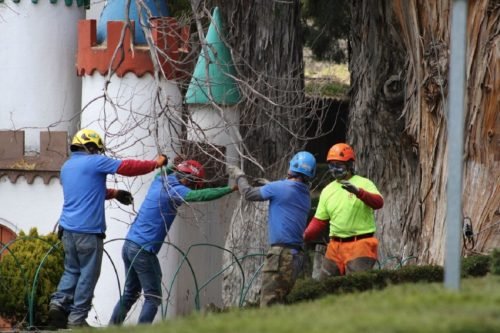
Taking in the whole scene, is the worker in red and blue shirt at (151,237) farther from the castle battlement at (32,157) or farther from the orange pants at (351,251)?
the castle battlement at (32,157)

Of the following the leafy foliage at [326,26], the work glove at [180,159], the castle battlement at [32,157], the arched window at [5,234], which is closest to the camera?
the work glove at [180,159]

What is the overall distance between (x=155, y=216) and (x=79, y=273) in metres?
1.27

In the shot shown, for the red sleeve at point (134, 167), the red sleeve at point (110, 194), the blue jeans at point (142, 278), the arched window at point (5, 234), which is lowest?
the arched window at point (5, 234)

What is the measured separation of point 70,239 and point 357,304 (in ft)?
16.9

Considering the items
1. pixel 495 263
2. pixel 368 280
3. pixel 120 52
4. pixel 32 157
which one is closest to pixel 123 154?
pixel 120 52

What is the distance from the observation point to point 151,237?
48.6 ft

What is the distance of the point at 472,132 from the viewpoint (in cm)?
1603

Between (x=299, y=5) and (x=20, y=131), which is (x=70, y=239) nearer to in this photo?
(x=20, y=131)

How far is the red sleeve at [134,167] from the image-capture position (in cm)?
1373

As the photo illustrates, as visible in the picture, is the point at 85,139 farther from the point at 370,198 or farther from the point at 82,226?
the point at 370,198

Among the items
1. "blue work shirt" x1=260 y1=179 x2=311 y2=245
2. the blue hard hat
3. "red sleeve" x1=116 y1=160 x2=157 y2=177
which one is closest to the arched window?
"red sleeve" x1=116 y1=160 x2=157 y2=177

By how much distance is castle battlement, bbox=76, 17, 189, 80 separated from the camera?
1789cm

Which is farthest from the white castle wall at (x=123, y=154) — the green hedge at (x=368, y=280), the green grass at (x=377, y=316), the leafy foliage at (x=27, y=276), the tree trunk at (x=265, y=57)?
the green grass at (x=377, y=316)

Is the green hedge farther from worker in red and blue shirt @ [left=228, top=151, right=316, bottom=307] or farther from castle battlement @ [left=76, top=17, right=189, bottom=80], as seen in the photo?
castle battlement @ [left=76, top=17, right=189, bottom=80]
